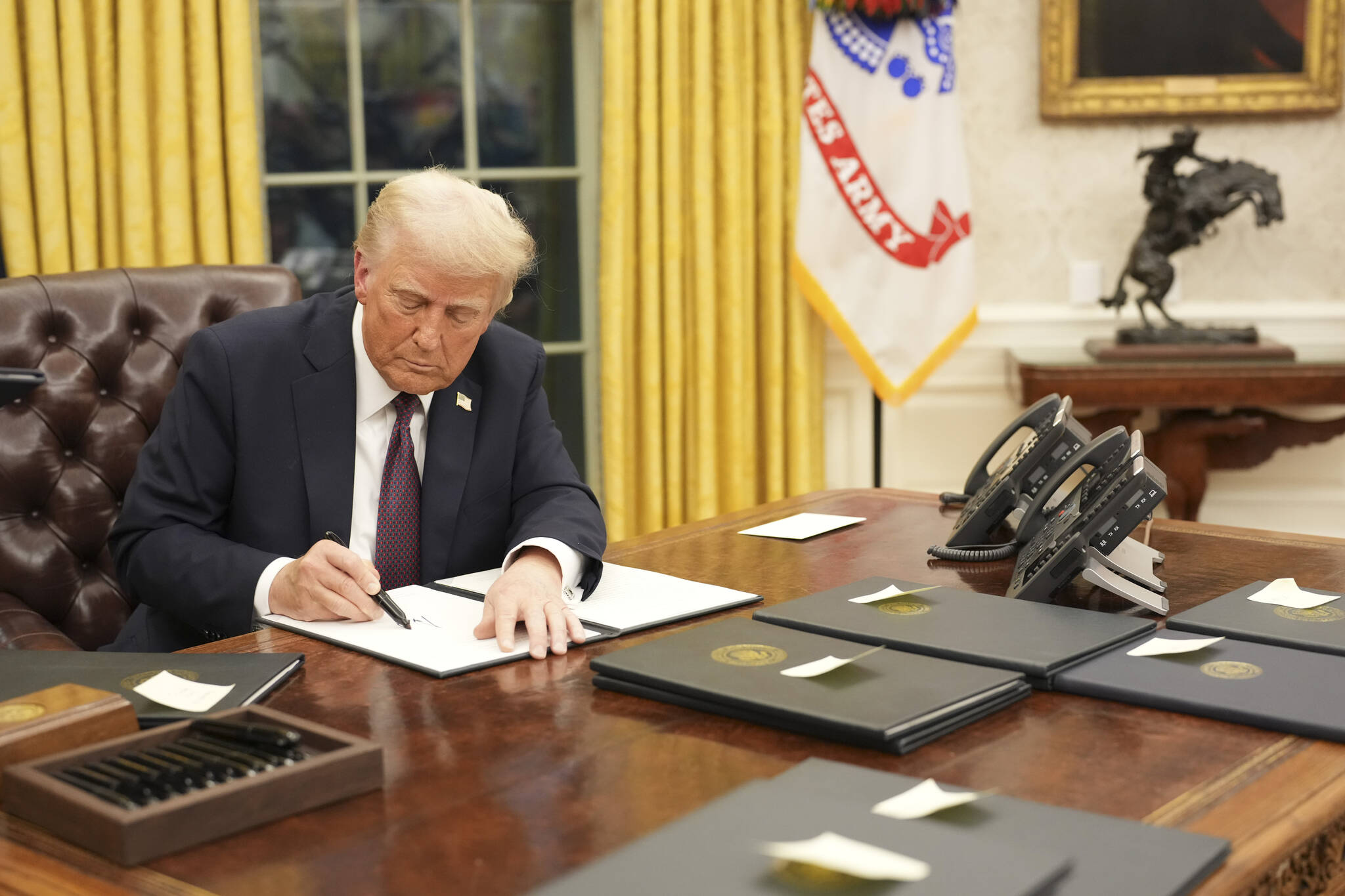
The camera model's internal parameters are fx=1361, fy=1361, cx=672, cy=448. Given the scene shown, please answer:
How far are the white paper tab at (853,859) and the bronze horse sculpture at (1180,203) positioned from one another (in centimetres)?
350

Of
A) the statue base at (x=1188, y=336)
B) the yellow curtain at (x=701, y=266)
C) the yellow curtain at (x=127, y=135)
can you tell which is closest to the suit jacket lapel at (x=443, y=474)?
the yellow curtain at (x=127, y=135)

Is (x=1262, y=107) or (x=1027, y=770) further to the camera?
(x=1262, y=107)

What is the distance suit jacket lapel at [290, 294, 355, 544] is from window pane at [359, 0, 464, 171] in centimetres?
223

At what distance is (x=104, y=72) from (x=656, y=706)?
3025 millimetres

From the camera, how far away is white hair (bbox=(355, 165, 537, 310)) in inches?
80.4

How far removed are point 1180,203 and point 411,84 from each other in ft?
7.89

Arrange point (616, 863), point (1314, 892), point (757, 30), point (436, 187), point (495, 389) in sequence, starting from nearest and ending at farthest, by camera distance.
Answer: point (616, 863)
point (1314, 892)
point (436, 187)
point (495, 389)
point (757, 30)

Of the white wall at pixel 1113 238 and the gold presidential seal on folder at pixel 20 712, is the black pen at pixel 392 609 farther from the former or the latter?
the white wall at pixel 1113 238

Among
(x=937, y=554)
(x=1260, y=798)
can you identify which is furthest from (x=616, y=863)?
(x=937, y=554)

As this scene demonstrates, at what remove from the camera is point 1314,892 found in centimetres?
109

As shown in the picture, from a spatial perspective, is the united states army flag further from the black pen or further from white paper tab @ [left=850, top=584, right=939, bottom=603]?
the black pen

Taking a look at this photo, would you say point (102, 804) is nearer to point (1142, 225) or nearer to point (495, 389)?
point (495, 389)

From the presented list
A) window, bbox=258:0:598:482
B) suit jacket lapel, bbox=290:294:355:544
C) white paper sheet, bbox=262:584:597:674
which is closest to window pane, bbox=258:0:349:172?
window, bbox=258:0:598:482

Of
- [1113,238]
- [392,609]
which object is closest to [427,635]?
[392,609]
